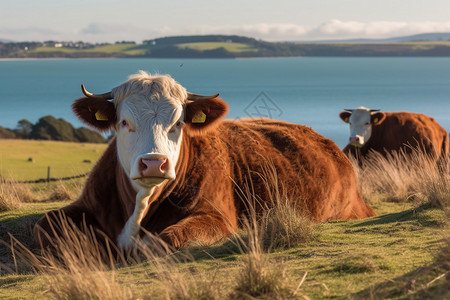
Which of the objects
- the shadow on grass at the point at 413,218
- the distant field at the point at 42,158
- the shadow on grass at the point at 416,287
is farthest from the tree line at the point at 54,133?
the shadow on grass at the point at 416,287

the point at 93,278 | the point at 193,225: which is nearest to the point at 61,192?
the point at 193,225

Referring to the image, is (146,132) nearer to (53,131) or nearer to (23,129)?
(53,131)

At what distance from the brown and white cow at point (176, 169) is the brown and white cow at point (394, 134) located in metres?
9.65

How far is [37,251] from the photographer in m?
8.03

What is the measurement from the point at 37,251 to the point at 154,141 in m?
2.63

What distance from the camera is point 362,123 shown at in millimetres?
19688

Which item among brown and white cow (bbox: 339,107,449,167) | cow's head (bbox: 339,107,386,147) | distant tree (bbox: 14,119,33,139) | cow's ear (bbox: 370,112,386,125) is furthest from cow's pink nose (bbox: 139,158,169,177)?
distant tree (bbox: 14,119,33,139)

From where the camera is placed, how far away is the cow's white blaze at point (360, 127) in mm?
19031

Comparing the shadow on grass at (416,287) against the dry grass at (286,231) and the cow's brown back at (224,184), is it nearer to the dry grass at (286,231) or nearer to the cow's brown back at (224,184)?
the dry grass at (286,231)

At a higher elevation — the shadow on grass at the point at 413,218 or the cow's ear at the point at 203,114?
the cow's ear at the point at 203,114

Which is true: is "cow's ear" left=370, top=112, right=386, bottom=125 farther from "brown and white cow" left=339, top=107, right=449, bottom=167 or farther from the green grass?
the green grass

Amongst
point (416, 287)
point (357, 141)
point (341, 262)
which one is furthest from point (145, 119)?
point (357, 141)

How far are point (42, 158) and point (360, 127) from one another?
13412mm

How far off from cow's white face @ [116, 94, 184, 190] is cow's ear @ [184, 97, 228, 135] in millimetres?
226
